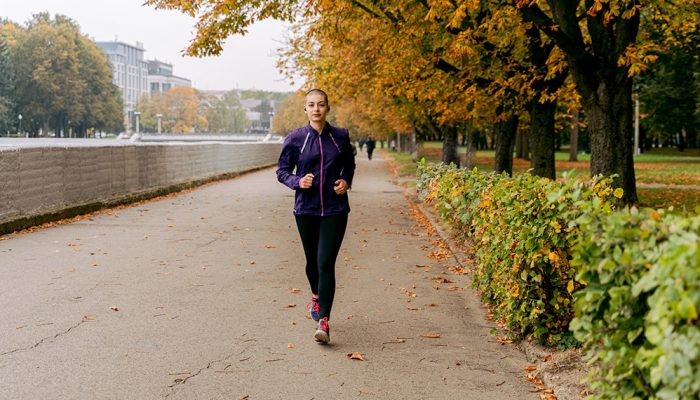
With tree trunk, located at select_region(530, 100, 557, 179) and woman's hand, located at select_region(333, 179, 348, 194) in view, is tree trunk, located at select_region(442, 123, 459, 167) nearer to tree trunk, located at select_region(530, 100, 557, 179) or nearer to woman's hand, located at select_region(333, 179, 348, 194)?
tree trunk, located at select_region(530, 100, 557, 179)

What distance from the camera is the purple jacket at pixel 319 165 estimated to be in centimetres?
627

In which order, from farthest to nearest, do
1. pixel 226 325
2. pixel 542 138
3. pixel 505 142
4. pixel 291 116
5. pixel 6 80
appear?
pixel 291 116, pixel 6 80, pixel 505 142, pixel 542 138, pixel 226 325

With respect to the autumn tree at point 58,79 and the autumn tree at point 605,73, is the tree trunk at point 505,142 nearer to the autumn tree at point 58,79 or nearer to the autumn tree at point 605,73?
the autumn tree at point 605,73

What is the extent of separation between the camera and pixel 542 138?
18969mm

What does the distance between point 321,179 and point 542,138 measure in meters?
13.6

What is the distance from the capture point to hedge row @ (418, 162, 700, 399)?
2.77 meters

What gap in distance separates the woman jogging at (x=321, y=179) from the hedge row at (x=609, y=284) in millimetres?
1302

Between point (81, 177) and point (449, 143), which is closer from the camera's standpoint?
point (81, 177)

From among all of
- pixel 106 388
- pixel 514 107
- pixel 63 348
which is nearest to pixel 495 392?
pixel 106 388

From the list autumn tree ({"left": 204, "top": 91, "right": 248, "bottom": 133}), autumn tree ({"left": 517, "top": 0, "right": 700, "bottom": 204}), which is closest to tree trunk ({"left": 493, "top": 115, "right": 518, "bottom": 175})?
autumn tree ({"left": 517, "top": 0, "right": 700, "bottom": 204})

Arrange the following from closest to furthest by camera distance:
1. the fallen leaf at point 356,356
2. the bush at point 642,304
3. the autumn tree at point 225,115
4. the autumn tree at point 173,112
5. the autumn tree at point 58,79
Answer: the bush at point 642,304, the fallen leaf at point 356,356, the autumn tree at point 58,79, the autumn tree at point 173,112, the autumn tree at point 225,115

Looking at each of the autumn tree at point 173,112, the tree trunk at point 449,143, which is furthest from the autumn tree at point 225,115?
the tree trunk at point 449,143

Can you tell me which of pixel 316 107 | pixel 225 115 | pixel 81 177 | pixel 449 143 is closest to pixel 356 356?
pixel 316 107

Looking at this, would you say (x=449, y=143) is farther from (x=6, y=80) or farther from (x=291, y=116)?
(x=291, y=116)
